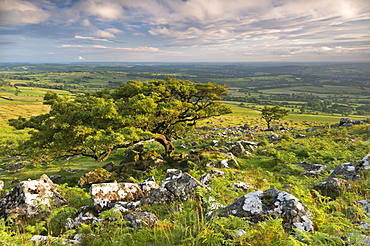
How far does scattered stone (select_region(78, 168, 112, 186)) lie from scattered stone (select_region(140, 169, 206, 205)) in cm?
1036

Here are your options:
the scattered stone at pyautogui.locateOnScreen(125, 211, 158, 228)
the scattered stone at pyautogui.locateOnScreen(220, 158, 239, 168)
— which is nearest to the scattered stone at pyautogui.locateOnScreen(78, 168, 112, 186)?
the scattered stone at pyautogui.locateOnScreen(220, 158, 239, 168)

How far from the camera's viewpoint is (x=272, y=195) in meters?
7.47


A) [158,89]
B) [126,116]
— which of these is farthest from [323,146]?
[126,116]

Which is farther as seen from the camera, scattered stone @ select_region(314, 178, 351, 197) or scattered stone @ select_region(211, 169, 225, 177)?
scattered stone @ select_region(211, 169, 225, 177)

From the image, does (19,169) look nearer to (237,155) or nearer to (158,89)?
(158,89)

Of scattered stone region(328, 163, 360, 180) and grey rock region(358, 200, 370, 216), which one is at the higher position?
grey rock region(358, 200, 370, 216)

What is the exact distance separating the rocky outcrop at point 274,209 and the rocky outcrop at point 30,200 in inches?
329

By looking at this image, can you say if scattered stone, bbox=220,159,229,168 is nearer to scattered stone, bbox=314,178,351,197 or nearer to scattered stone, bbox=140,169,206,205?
scattered stone, bbox=314,178,351,197

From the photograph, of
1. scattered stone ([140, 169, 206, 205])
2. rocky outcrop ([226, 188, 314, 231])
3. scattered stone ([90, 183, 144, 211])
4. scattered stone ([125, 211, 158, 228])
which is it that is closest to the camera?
rocky outcrop ([226, 188, 314, 231])

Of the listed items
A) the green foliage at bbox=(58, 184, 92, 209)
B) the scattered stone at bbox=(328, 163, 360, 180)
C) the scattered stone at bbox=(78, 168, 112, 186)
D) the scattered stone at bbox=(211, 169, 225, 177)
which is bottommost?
the scattered stone at bbox=(78, 168, 112, 186)

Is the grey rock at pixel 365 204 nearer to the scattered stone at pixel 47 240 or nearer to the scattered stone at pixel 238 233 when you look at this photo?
the scattered stone at pixel 238 233

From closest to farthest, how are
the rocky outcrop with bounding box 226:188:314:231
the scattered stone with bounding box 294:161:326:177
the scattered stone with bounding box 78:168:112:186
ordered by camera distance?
the rocky outcrop with bounding box 226:188:314:231
the scattered stone with bounding box 294:161:326:177
the scattered stone with bounding box 78:168:112:186

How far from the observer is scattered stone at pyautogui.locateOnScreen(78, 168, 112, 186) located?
17.9 metres

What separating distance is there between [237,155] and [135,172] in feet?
44.8
